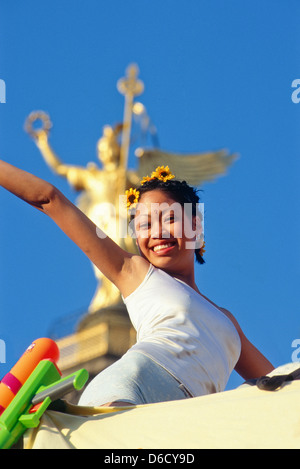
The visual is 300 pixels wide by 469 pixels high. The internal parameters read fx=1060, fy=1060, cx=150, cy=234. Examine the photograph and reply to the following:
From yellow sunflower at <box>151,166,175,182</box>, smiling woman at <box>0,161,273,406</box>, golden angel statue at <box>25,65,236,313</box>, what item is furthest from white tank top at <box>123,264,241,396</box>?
golden angel statue at <box>25,65,236,313</box>

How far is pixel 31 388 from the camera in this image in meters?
2.55

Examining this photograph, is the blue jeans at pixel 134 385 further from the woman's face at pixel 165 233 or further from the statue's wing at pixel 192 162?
the statue's wing at pixel 192 162

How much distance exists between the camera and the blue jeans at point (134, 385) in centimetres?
278

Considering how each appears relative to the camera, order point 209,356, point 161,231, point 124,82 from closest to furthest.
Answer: point 209,356 < point 161,231 < point 124,82

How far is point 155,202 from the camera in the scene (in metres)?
3.55

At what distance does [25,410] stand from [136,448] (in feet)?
1.01

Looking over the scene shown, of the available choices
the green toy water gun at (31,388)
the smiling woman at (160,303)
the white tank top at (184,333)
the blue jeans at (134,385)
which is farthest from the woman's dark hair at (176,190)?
the green toy water gun at (31,388)

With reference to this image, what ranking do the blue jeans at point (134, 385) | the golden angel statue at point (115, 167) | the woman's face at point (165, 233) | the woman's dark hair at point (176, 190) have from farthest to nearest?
the golden angel statue at point (115, 167), the woman's dark hair at point (176, 190), the woman's face at point (165, 233), the blue jeans at point (134, 385)

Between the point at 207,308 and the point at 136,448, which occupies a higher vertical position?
the point at 207,308

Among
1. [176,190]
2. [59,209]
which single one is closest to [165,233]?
[176,190]

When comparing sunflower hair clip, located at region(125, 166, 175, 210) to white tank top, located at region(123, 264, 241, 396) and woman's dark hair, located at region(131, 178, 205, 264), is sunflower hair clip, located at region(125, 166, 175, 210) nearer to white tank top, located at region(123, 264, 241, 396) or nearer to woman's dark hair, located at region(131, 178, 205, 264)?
woman's dark hair, located at region(131, 178, 205, 264)
